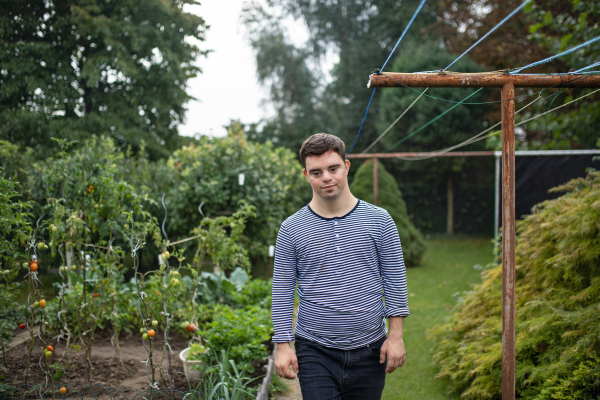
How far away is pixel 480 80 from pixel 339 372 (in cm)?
172

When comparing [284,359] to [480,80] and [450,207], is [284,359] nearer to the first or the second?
[480,80]

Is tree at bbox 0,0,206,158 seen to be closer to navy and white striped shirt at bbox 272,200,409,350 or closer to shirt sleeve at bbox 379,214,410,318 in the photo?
navy and white striped shirt at bbox 272,200,409,350

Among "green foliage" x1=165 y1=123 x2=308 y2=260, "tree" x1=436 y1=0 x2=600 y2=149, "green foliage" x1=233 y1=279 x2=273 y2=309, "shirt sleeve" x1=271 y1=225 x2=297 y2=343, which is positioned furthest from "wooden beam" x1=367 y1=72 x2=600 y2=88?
"green foliage" x1=165 y1=123 x2=308 y2=260

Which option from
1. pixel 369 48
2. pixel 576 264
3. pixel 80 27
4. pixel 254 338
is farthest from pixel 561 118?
pixel 369 48

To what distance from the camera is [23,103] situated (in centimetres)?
740

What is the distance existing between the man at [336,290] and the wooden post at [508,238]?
947 millimetres

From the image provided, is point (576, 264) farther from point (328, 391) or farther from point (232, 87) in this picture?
point (232, 87)

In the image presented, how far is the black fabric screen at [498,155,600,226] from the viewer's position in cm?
663

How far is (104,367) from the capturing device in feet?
10.7

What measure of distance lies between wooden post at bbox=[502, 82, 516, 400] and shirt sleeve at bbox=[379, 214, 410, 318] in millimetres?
943

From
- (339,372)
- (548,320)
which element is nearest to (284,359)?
(339,372)

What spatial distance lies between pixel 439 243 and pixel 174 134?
9029 mm

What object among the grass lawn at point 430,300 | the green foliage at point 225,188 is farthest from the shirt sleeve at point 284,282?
the green foliage at point 225,188

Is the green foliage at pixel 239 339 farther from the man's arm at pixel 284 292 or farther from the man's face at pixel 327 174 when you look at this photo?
the man's face at pixel 327 174
